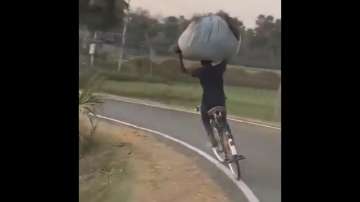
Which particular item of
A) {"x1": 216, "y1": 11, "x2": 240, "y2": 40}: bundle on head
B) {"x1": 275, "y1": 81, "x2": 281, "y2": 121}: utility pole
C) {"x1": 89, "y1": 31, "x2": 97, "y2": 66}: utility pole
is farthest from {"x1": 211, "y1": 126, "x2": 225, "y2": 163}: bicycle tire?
{"x1": 89, "y1": 31, "x2": 97, "y2": 66}: utility pole

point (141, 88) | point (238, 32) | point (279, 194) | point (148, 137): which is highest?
point (238, 32)

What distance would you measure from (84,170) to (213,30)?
26.4 inches

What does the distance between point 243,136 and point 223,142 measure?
0.24 feet

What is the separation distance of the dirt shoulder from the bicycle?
8 cm

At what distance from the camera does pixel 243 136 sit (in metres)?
1.81

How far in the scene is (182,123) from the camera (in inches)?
72.3

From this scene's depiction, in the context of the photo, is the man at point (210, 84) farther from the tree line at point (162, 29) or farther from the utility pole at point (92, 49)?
the utility pole at point (92, 49)

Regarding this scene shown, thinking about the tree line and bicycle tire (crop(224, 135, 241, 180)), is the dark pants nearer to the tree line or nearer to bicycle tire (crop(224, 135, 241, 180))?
bicycle tire (crop(224, 135, 241, 180))

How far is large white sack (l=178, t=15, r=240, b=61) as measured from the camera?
1.81 meters
